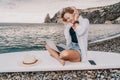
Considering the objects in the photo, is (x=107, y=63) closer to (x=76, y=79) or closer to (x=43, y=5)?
(x=76, y=79)

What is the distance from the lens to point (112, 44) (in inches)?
164

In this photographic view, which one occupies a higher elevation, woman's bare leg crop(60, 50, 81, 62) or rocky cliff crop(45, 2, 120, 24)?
rocky cliff crop(45, 2, 120, 24)

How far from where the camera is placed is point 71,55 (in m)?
3.34

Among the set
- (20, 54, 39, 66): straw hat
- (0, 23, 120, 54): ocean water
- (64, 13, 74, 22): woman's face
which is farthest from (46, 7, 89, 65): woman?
(0, 23, 120, 54): ocean water

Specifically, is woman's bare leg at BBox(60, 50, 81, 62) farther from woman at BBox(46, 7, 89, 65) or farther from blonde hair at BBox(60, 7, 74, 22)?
blonde hair at BBox(60, 7, 74, 22)

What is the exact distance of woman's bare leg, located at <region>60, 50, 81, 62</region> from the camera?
3311 millimetres

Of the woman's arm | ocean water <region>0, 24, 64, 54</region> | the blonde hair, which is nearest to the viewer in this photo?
the woman's arm

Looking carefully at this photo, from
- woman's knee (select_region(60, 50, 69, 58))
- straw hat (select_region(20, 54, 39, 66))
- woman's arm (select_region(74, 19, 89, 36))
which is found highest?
woman's arm (select_region(74, 19, 89, 36))

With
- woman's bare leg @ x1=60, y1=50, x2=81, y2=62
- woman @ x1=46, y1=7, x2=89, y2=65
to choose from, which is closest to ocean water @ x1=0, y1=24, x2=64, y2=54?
woman @ x1=46, y1=7, x2=89, y2=65

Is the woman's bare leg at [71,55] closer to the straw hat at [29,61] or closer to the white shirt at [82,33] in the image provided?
the white shirt at [82,33]

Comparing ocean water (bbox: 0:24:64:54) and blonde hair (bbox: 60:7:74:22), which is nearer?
blonde hair (bbox: 60:7:74:22)

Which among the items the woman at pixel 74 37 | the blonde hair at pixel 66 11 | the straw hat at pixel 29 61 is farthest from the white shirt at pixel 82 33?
the straw hat at pixel 29 61

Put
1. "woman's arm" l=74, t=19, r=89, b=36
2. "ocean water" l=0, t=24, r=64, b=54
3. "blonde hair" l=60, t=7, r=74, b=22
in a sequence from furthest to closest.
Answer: "ocean water" l=0, t=24, r=64, b=54, "blonde hair" l=60, t=7, r=74, b=22, "woman's arm" l=74, t=19, r=89, b=36

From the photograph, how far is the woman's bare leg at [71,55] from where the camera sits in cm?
331
